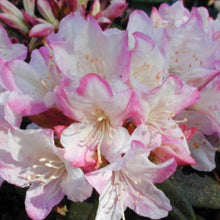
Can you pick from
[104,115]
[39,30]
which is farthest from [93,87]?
[39,30]

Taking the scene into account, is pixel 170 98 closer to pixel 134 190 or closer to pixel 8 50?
pixel 134 190

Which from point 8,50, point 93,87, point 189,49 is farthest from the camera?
point 8,50

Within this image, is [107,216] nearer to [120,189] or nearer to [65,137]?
[120,189]

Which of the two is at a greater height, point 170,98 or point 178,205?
point 170,98

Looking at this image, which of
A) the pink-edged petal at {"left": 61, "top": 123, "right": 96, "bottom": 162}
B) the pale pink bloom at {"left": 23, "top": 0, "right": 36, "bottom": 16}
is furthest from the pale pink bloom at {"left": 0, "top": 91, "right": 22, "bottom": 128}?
the pale pink bloom at {"left": 23, "top": 0, "right": 36, "bottom": 16}

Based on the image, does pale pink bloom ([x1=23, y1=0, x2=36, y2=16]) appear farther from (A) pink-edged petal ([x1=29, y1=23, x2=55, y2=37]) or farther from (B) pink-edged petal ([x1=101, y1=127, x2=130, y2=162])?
(B) pink-edged petal ([x1=101, y1=127, x2=130, y2=162])

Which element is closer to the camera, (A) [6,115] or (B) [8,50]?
(A) [6,115]
